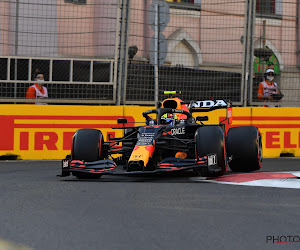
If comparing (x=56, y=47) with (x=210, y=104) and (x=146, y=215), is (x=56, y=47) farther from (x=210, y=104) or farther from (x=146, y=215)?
(x=146, y=215)

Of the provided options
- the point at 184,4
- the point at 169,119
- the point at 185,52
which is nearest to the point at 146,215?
the point at 169,119

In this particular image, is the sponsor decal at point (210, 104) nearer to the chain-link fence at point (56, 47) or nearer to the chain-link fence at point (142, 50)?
the chain-link fence at point (142, 50)

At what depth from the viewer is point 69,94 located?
11.8 metres

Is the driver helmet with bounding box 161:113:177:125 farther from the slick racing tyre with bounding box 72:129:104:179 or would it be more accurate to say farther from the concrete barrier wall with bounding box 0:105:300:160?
the concrete barrier wall with bounding box 0:105:300:160

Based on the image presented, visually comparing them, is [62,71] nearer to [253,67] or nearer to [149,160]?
[253,67]

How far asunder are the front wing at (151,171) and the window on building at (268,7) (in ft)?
20.7

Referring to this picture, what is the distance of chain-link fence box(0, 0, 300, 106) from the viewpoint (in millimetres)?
11602

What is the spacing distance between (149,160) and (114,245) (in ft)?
12.7

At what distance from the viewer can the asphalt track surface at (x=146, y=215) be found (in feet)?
11.6

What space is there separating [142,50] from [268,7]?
339cm

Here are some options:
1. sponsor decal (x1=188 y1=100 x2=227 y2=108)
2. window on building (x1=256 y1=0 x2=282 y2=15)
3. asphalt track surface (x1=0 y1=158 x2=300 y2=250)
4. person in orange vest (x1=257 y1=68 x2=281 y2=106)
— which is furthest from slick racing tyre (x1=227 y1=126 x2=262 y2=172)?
window on building (x1=256 y1=0 x2=282 y2=15)

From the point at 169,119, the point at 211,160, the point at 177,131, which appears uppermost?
the point at 169,119

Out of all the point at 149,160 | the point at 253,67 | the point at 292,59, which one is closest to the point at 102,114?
the point at 253,67

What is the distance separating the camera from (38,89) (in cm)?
1177
